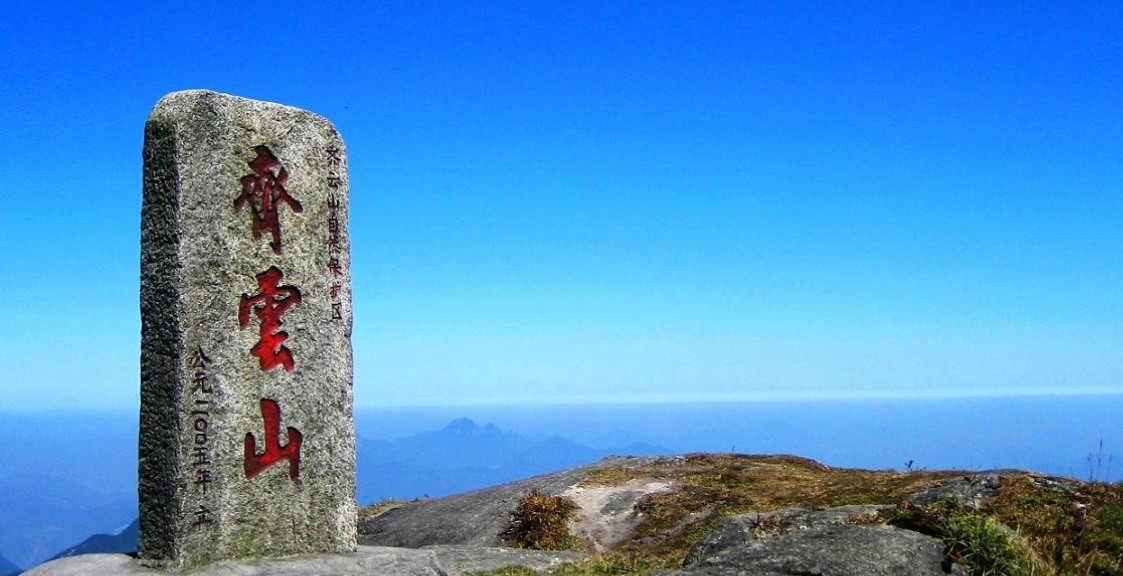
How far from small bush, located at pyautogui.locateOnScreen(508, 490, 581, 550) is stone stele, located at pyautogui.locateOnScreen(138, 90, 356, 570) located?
3965mm

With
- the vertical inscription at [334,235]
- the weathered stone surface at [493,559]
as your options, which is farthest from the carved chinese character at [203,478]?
the weathered stone surface at [493,559]

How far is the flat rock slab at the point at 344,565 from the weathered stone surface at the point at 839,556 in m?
3.67

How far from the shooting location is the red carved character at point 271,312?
433 inches

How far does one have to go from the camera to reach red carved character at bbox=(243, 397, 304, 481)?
35.9 feet

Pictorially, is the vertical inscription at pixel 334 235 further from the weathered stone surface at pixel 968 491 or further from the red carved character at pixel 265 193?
the weathered stone surface at pixel 968 491

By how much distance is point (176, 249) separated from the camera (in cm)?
1055

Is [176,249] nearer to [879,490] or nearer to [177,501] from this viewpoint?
[177,501]

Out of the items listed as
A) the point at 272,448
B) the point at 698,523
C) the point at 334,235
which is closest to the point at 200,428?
the point at 272,448

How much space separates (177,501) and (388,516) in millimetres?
7697

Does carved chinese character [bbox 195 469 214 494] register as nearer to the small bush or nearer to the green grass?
the green grass

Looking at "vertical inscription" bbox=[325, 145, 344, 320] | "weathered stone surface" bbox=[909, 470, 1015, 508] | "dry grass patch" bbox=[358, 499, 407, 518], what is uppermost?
"vertical inscription" bbox=[325, 145, 344, 320]

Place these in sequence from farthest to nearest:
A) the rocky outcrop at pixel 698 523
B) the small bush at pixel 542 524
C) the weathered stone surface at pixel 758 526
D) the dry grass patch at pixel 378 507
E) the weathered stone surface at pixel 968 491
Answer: the dry grass patch at pixel 378 507
the small bush at pixel 542 524
the weathered stone surface at pixel 968 491
the weathered stone surface at pixel 758 526
the rocky outcrop at pixel 698 523

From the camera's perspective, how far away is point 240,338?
10.9 m

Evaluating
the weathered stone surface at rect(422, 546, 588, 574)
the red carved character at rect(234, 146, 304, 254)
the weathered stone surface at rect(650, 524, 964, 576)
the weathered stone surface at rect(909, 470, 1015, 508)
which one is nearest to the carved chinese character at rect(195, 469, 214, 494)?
the red carved character at rect(234, 146, 304, 254)
